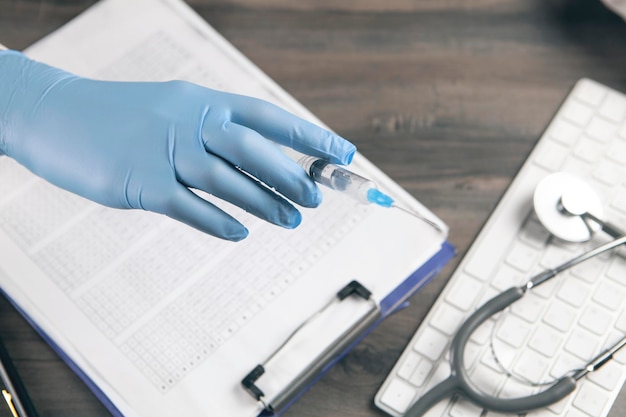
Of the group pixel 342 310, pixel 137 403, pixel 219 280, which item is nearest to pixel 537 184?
pixel 342 310

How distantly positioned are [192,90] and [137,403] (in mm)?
337

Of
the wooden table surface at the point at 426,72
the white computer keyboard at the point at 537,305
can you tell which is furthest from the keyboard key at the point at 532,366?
the wooden table surface at the point at 426,72

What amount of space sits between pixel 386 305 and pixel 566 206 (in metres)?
0.23

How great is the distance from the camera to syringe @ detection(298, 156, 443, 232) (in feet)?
2.32

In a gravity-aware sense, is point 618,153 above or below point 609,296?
above

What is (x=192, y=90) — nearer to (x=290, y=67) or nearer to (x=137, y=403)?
(x=290, y=67)

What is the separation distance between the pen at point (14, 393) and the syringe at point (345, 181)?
1.25ft

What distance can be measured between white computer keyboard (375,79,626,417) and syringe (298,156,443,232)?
0.18 metres

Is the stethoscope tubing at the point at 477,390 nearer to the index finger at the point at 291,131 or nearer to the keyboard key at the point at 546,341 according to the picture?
the keyboard key at the point at 546,341

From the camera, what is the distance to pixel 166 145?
0.73 meters

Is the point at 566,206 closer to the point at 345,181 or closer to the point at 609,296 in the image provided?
the point at 609,296

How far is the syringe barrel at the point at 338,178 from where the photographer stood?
71cm

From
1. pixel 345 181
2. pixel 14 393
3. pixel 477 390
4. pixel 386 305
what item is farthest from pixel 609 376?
pixel 14 393

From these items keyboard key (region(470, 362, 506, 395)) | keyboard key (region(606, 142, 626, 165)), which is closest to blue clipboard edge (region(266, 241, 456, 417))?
keyboard key (region(470, 362, 506, 395))
